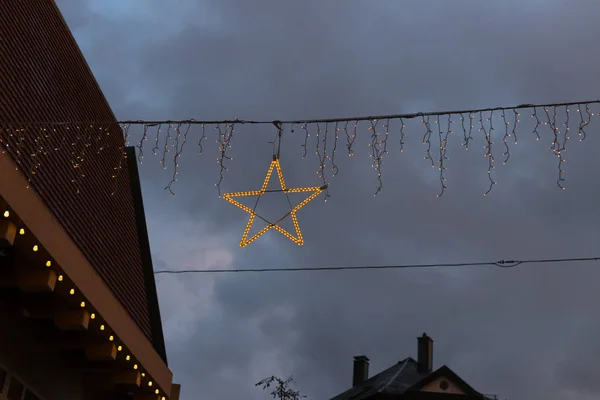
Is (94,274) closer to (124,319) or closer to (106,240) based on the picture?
(124,319)

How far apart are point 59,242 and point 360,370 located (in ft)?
94.5

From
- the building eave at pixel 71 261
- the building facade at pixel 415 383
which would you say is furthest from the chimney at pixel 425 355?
the building eave at pixel 71 261

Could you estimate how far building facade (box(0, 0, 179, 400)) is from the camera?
361 inches

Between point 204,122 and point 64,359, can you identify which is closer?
point 204,122

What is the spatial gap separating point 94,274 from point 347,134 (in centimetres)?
406

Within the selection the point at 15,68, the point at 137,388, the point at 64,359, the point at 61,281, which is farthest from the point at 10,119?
the point at 137,388

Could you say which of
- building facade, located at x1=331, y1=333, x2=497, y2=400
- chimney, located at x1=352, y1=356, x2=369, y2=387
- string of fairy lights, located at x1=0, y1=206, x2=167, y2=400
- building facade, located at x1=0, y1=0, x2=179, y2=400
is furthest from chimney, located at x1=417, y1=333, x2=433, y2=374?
string of fairy lights, located at x1=0, y1=206, x2=167, y2=400

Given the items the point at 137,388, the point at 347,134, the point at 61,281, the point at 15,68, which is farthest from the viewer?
the point at 137,388

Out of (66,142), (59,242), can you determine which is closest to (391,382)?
(66,142)

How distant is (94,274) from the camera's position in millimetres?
10273

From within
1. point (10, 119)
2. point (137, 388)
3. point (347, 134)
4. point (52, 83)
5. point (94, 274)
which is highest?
point (52, 83)

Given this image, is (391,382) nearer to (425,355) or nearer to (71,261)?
(425,355)

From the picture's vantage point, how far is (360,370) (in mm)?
36656

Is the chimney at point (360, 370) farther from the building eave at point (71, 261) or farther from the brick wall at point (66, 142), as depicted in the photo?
the building eave at point (71, 261)
